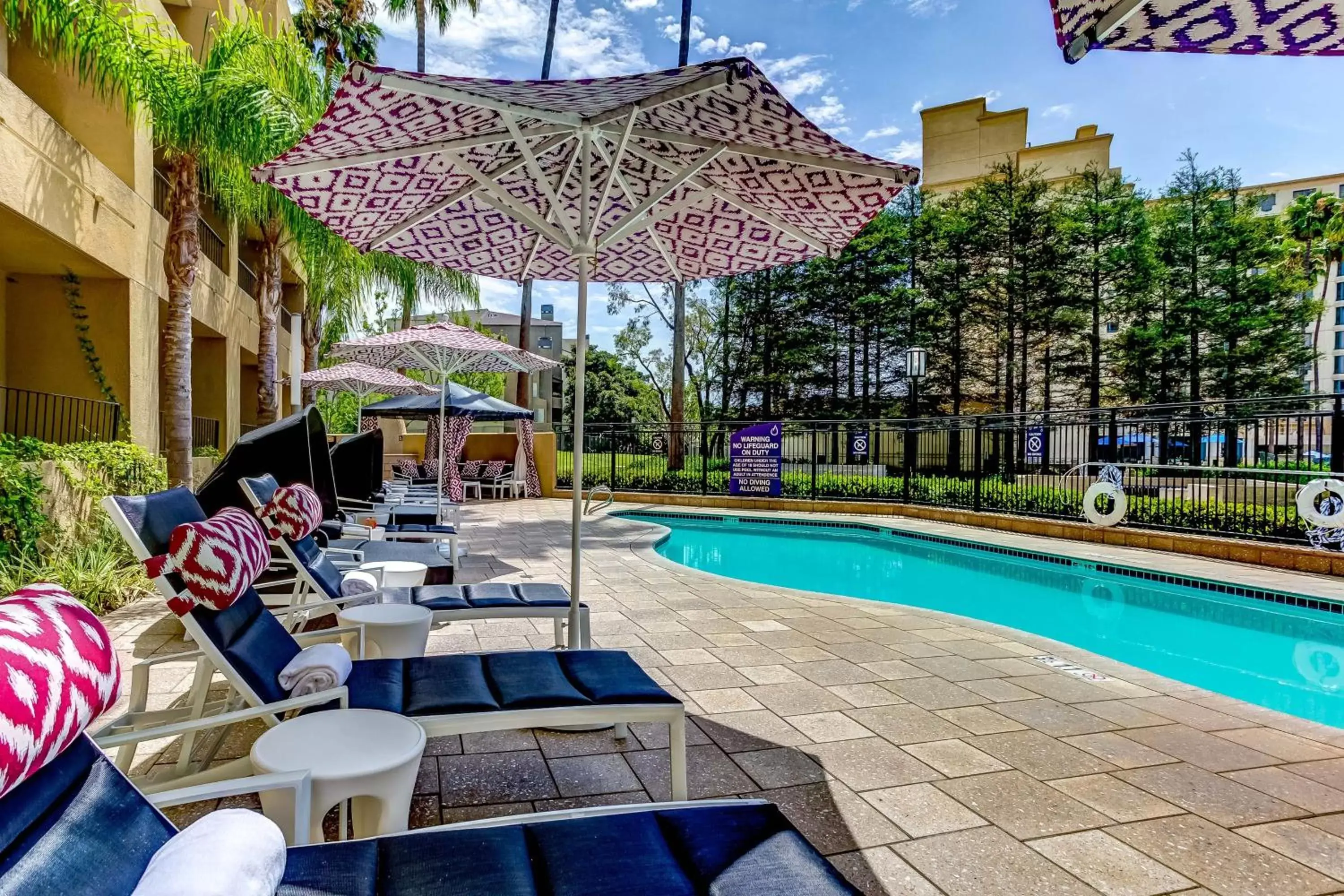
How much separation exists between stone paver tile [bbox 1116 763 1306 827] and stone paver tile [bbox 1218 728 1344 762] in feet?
1.63

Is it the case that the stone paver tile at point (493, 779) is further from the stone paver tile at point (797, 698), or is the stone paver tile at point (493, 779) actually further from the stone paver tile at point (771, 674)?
the stone paver tile at point (771, 674)

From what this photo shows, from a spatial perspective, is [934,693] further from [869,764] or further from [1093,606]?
[1093,606]

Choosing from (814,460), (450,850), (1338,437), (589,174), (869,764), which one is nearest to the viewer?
(450,850)

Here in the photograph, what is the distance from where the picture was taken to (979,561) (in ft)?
31.8

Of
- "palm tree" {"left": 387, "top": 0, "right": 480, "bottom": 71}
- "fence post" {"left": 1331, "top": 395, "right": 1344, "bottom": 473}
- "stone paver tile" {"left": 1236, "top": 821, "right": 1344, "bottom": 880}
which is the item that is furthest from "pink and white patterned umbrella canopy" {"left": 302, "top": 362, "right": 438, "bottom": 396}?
"fence post" {"left": 1331, "top": 395, "right": 1344, "bottom": 473}

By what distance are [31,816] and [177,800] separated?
1.38ft

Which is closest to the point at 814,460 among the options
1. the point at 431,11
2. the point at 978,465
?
the point at 978,465

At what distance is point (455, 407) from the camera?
11422 mm

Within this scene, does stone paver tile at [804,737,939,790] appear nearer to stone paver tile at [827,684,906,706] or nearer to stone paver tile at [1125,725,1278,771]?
stone paver tile at [827,684,906,706]

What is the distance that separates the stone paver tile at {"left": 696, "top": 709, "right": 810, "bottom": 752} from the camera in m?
3.08

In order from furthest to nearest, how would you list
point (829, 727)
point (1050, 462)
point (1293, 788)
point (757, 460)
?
point (757, 460), point (1050, 462), point (829, 727), point (1293, 788)

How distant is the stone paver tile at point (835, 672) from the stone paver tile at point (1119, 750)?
3.39 feet

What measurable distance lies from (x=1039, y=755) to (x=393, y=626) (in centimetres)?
276

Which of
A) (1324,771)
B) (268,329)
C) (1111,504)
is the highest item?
(268,329)
